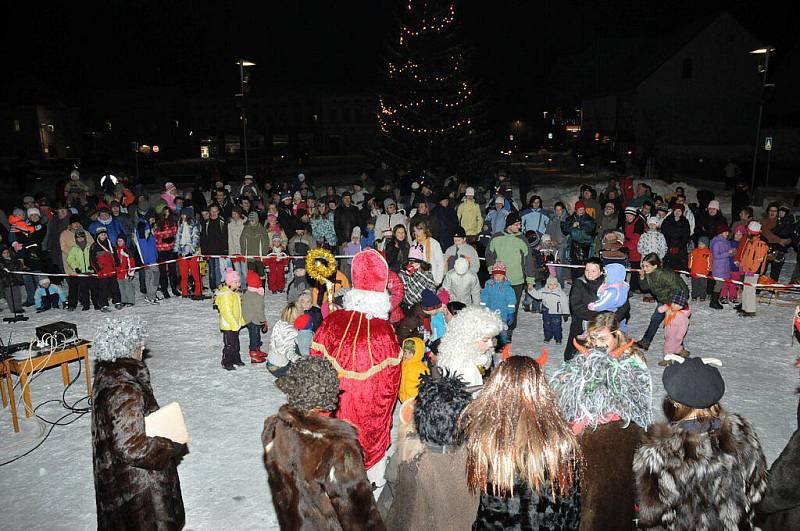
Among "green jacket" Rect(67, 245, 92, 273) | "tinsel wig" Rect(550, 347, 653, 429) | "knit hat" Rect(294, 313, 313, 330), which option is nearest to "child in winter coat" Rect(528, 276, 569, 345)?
"knit hat" Rect(294, 313, 313, 330)

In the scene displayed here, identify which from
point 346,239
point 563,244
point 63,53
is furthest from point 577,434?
point 63,53

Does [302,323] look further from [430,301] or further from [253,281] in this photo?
[253,281]

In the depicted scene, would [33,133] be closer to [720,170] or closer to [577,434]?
[720,170]

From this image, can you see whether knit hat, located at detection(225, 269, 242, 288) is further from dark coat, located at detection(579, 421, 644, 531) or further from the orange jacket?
the orange jacket

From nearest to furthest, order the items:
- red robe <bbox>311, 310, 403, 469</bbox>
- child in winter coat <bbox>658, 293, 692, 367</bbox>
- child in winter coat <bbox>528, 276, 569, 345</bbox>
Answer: red robe <bbox>311, 310, 403, 469</bbox>, child in winter coat <bbox>658, 293, 692, 367</bbox>, child in winter coat <bbox>528, 276, 569, 345</bbox>

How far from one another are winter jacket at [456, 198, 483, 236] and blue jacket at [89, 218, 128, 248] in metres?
7.13

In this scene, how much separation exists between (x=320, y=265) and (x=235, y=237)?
229 inches

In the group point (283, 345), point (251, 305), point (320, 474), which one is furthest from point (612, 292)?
point (320, 474)

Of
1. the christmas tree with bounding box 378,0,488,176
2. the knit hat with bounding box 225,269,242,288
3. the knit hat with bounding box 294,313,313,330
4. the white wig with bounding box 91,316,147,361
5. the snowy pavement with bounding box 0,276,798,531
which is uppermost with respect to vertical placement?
the christmas tree with bounding box 378,0,488,176

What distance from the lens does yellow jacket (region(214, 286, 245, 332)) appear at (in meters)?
8.12

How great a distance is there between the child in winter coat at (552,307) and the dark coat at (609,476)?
5.68 metres

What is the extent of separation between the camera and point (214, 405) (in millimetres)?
7477

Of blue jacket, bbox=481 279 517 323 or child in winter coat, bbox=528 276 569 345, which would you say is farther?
child in winter coat, bbox=528 276 569 345

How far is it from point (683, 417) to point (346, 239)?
11.3 meters
